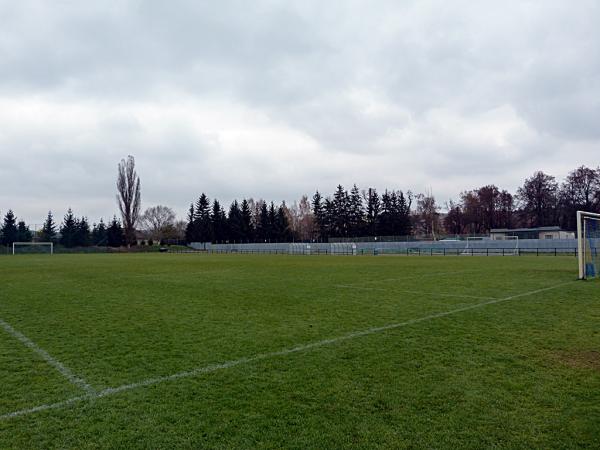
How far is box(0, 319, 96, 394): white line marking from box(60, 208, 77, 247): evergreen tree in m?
89.9

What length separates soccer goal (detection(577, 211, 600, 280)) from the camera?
623 inches

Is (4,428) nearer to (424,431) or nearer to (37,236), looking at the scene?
(424,431)

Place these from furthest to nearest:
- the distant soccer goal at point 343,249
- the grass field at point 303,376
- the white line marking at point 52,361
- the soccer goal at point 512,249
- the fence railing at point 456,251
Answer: the distant soccer goal at point 343,249 < the soccer goal at point 512,249 < the fence railing at point 456,251 < the white line marking at point 52,361 < the grass field at point 303,376

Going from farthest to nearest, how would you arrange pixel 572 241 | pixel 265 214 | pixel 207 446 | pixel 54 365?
pixel 265 214, pixel 572 241, pixel 54 365, pixel 207 446

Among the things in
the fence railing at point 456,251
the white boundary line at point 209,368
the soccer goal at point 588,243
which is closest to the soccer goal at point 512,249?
the fence railing at point 456,251

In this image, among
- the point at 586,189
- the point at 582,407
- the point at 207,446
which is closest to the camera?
the point at 207,446

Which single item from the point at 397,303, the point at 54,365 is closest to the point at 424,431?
the point at 54,365

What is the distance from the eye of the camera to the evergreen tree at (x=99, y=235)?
9512 centimetres

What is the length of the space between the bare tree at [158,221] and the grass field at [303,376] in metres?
98.1

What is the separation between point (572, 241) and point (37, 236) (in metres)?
97.5

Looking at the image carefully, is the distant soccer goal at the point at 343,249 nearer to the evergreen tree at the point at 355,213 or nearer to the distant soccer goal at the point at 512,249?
the distant soccer goal at the point at 512,249

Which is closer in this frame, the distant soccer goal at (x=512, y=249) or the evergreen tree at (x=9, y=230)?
the distant soccer goal at (x=512, y=249)

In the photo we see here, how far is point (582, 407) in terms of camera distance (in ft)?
12.9

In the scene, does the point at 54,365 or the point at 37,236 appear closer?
the point at 54,365
